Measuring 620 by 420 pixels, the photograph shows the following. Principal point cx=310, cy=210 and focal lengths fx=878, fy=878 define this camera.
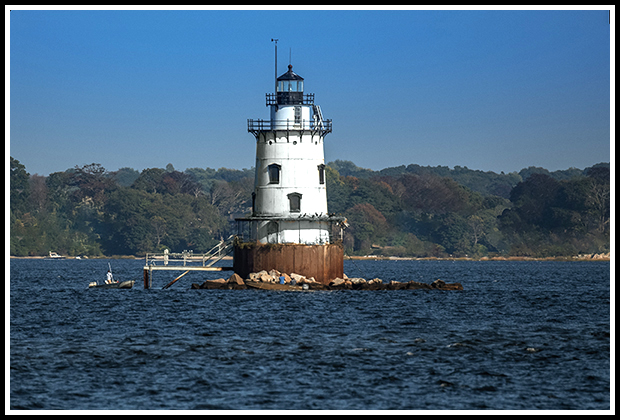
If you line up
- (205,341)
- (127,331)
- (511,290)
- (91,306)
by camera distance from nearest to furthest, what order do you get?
(205,341), (127,331), (91,306), (511,290)

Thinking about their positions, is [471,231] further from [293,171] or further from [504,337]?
[504,337]

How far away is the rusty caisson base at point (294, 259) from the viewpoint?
59.4 metres

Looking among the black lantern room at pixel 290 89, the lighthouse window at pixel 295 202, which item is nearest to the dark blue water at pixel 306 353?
the lighthouse window at pixel 295 202

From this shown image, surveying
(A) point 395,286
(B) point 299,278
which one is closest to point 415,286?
(A) point 395,286

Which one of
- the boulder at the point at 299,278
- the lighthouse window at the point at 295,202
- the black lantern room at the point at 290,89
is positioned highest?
the black lantern room at the point at 290,89

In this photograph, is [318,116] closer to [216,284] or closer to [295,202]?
[295,202]

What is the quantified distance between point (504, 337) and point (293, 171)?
24778 mm

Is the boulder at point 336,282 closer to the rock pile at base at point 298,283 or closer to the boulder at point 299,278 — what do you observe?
the rock pile at base at point 298,283

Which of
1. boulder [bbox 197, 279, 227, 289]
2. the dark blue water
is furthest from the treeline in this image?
the dark blue water

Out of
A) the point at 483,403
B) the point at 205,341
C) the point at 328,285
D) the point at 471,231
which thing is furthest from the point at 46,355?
the point at 471,231

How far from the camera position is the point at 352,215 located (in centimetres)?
16912

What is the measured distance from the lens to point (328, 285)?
2355 inches

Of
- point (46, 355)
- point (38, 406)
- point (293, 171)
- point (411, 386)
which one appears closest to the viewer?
point (38, 406)

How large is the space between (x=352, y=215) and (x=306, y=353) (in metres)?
135
